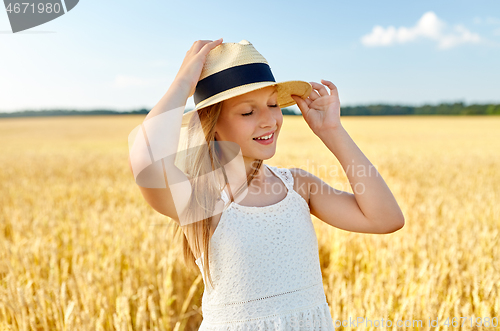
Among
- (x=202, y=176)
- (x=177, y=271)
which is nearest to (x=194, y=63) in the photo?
(x=202, y=176)

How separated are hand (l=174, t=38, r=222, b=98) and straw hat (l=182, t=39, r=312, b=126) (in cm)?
6

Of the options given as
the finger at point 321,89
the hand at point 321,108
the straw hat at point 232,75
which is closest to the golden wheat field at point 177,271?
the straw hat at point 232,75

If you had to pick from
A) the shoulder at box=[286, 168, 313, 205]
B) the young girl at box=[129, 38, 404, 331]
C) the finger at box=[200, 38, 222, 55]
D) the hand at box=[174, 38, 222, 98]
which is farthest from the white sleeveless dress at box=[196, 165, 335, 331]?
the finger at box=[200, 38, 222, 55]

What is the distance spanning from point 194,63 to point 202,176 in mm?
437

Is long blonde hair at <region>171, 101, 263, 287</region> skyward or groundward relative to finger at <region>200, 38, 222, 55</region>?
groundward

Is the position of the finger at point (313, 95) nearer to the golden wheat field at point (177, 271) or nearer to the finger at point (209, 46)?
the finger at point (209, 46)

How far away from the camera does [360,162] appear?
140 centimetres

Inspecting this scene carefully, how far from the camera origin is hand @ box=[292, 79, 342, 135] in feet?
4.78

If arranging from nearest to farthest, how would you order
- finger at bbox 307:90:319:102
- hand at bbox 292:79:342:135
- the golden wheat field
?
hand at bbox 292:79:342:135
finger at bbox 307:90:319:102
the golden wheat field

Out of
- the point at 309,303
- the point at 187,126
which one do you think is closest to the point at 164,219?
the point at 187,126

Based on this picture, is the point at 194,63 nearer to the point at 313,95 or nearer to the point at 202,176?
the point at 202,176

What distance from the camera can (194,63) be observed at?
1.33m

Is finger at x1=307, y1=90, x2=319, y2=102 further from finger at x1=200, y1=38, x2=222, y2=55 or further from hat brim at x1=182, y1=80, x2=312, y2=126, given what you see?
finger at x1=200, y1=38, x2=222, y2=55

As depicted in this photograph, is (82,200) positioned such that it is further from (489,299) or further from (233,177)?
(489,299)
